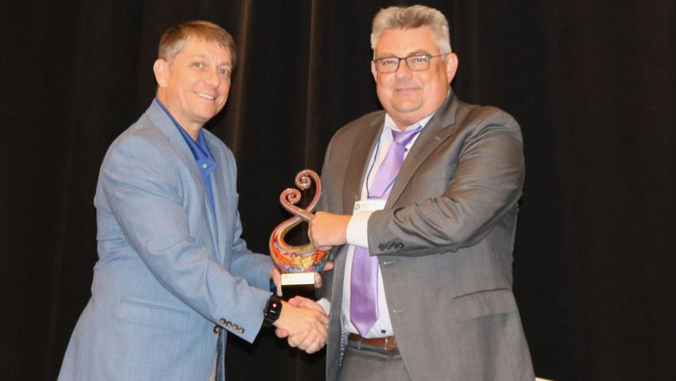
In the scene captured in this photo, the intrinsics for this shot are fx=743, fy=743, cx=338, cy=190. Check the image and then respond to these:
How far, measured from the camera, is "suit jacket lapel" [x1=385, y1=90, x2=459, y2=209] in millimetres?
2551

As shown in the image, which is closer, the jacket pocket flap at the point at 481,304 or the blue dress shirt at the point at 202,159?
the jacket pocket flap at the point at 481,304

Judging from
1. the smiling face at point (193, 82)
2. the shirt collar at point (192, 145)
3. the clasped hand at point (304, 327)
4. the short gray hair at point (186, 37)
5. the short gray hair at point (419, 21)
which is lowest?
the clasped hand at point (304, 327)

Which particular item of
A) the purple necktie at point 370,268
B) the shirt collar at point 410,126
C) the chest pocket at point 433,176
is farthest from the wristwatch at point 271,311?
the shirt collar at point 410,126

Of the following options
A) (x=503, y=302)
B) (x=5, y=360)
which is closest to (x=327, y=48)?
(x=503, y=302)

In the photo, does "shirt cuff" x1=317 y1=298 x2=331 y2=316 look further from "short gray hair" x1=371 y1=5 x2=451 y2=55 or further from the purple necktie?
"short gray hair" x1=371 y1=5 x2=451 y2=55

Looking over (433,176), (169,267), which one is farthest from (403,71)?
(169,267)

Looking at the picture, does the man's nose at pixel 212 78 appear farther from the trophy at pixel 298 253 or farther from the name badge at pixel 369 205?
the name badge at pixel 369 205

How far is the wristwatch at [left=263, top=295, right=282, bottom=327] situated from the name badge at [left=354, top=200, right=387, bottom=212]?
18.2 inches

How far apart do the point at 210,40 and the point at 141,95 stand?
5.01 ft

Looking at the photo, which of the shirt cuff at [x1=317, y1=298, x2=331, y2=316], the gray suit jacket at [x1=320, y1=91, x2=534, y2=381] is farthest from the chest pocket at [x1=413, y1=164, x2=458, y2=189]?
the shirt cuff at [x1=317, y1=298, x2=331, y2=316]

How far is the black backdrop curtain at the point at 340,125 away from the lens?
130 inches

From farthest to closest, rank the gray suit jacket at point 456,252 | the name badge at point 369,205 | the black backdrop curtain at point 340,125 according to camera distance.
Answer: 1. the black backdrop curtain at point 340,125
2. the name badge at point 369,205
3. the gray suit jacket at point 456,252

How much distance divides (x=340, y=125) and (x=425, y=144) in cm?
140

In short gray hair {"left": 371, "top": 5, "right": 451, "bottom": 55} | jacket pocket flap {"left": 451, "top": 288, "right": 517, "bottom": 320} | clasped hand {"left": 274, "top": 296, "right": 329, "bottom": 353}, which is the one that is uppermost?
short gray hair {"left": 371, "top": 5, "right": 451, "bottom": 55}
